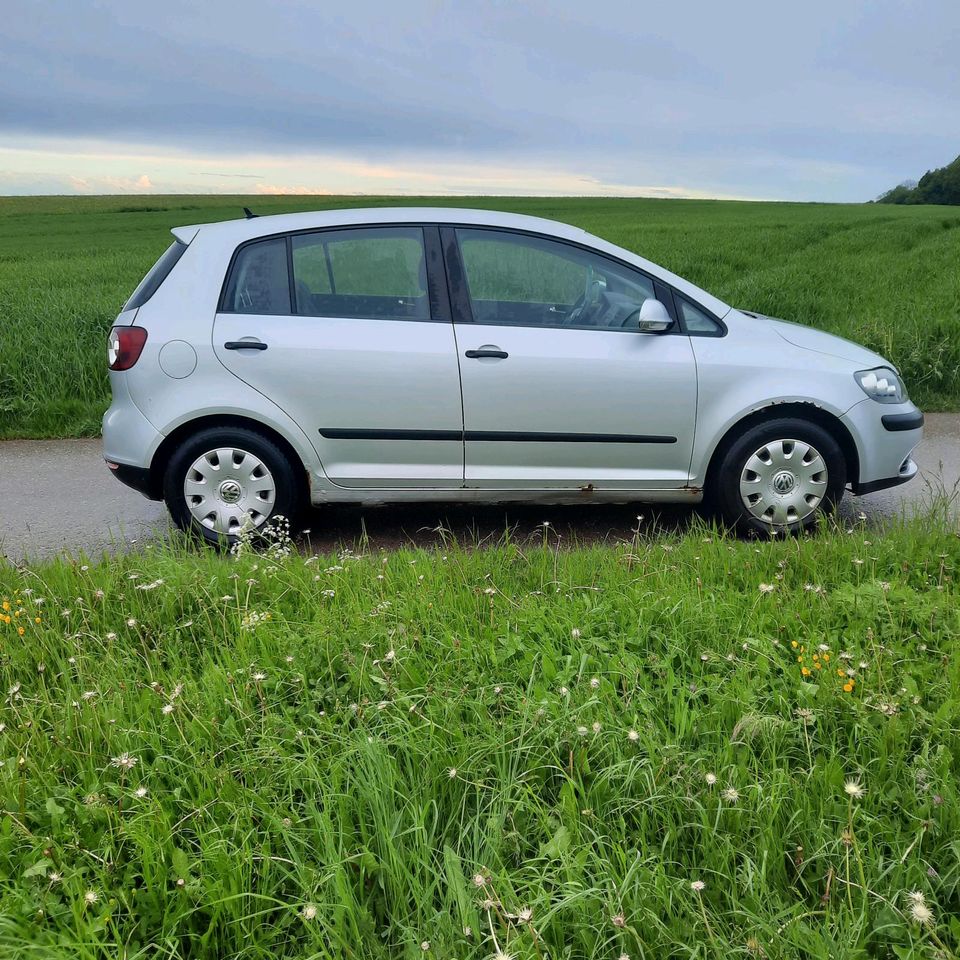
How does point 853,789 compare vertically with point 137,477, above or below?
below

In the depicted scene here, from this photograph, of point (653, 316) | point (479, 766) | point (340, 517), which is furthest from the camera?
point (340, 517)

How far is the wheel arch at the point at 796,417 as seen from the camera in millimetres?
4941

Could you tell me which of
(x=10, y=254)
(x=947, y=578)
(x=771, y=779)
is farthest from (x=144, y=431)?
(x=10, y=254)

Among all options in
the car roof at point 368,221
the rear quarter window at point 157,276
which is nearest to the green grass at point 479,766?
the rear quarter window at point 157,276

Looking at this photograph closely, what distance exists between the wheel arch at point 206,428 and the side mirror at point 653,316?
6.41 feet

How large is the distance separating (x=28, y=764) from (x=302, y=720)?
2.55 ft

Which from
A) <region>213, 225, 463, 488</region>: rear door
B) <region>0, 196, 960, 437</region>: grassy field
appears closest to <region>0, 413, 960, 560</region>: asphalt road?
<region>213, 225, 463, 488</region>: rear door

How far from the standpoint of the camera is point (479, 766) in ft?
8.36

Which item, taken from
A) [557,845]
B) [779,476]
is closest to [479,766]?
[557,845]

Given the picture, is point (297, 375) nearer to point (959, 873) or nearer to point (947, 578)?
point (947, 578)

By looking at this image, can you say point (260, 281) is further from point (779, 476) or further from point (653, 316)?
point (779, 476)

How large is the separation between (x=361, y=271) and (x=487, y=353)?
90 cm

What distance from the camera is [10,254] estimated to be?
30.4 meters

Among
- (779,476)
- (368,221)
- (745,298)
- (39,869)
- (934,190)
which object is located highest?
(934,190)
